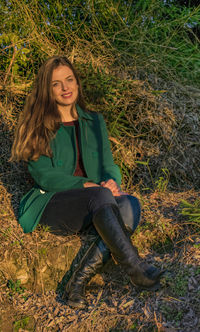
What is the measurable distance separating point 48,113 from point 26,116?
19 centimetres

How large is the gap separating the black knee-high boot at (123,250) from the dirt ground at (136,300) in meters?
0.12

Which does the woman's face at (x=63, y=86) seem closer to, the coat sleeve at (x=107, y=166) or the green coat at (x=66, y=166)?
the green coat at (x=66, y=166)

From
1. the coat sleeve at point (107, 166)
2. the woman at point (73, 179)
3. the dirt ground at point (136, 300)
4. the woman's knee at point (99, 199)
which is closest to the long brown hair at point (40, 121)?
the woman at point (73, 179)

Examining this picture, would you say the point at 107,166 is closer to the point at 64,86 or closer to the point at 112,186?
the point at 112,186

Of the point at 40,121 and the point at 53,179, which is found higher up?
the point at 40,121

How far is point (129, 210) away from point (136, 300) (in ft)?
2.00

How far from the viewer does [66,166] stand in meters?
2.63

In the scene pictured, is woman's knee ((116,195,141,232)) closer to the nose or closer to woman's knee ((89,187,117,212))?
woman's knee ((89,187,117,212))

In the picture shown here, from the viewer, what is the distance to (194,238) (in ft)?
8.05

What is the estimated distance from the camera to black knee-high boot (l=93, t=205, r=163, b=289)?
83.0 inches

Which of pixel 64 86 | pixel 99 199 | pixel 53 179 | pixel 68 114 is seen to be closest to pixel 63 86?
pixel 64 86

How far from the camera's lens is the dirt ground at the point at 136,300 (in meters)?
2.03

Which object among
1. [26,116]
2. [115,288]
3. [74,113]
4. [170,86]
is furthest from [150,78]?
[115,288]

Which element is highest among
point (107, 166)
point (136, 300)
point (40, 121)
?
point (40, 121)
